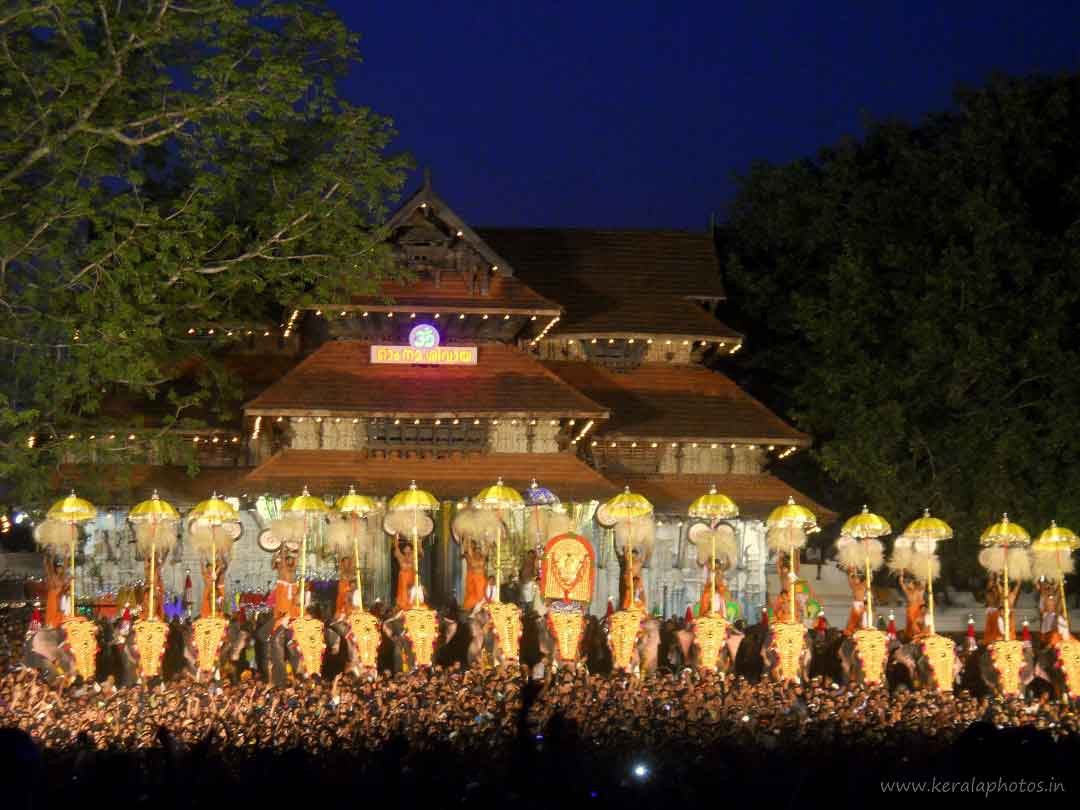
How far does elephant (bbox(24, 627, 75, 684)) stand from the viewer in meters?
24.5

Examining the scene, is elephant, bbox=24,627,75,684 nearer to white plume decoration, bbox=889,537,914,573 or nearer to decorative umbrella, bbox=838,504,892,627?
decorative umbrella, bbox=838,504,892,627

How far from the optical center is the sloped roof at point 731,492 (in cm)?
3325

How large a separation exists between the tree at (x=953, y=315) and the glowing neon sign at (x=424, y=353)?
8.26 metres

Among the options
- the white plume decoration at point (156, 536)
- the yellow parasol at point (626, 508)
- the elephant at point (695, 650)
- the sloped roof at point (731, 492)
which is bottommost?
the elephant at point (695, 650)

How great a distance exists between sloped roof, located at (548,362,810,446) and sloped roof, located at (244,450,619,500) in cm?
178

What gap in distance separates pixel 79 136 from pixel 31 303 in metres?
2.85

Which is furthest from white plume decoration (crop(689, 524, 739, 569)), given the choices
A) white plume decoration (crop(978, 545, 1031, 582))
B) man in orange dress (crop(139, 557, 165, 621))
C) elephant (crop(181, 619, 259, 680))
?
man in orange dress (crop(139, 557, 165, 621))

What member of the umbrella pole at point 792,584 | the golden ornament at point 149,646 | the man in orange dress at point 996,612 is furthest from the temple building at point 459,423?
the golden ornament at point 149,646

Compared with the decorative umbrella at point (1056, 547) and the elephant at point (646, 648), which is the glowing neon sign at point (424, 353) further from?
the decorative umbrella at point (1056, 547)

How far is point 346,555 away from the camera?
28.0 metres

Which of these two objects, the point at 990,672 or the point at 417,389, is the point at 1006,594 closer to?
the point at 990,672

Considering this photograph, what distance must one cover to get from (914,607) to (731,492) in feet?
23.6

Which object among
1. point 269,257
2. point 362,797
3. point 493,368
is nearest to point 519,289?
point 493,368

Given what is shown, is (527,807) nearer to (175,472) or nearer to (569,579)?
(569,579)
